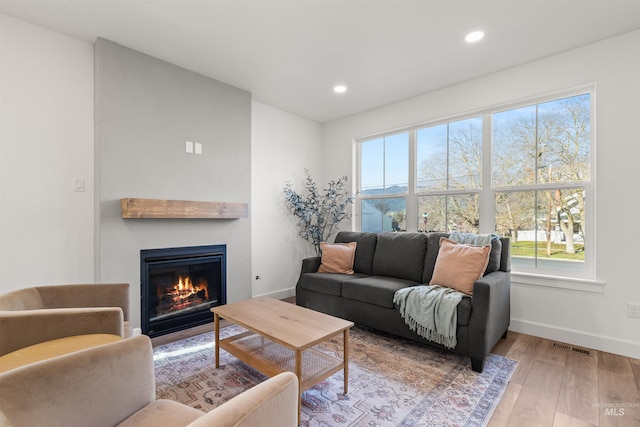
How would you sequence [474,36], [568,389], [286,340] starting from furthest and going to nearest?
[474,36], [568,389], [286,340]

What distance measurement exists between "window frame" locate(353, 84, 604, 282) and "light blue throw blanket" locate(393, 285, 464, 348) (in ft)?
3.62

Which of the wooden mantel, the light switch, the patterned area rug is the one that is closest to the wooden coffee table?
the patterned area rug

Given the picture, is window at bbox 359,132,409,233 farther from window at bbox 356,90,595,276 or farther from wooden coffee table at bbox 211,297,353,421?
wooden coffee table at bbox 211,297,353,421

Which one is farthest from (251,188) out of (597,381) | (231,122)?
(597,381)

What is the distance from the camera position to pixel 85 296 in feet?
6.47

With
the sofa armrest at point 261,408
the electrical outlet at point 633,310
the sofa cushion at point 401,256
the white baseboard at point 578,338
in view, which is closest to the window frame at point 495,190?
the electrical outlet at point 633,310

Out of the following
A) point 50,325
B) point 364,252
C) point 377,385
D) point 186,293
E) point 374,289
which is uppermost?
point 364,252

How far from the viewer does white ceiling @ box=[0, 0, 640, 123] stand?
216 centimetres

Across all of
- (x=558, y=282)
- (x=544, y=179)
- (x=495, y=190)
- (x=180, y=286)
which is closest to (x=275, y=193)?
(x=180, y=286)

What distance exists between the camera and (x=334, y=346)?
2621mm

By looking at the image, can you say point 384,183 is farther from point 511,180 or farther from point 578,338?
point 578,338

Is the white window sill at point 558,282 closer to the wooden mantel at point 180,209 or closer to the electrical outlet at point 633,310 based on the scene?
the electrical outlet at point 633,310

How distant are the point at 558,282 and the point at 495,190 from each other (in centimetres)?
103

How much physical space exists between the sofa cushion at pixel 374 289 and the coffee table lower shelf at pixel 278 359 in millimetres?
804
